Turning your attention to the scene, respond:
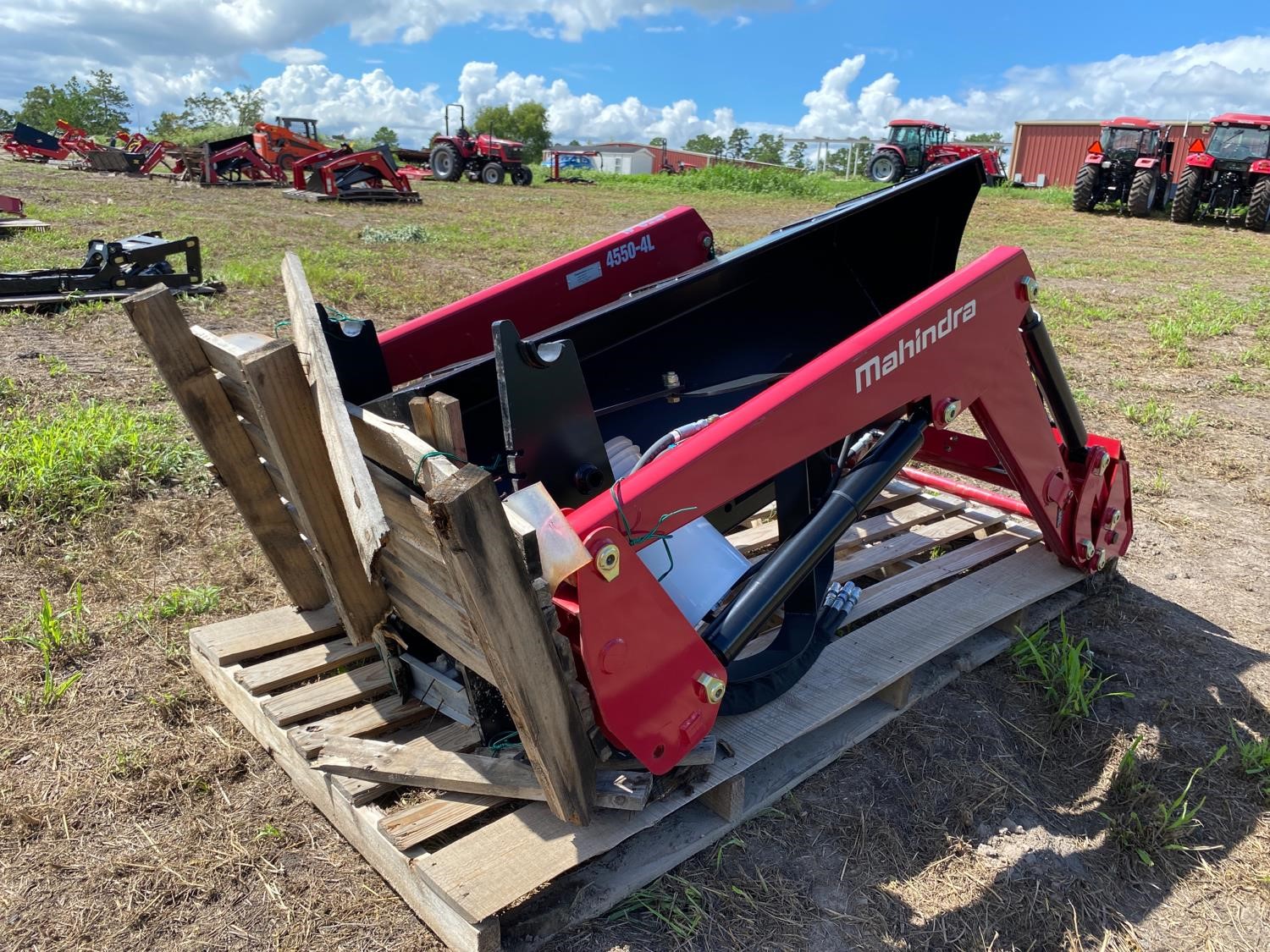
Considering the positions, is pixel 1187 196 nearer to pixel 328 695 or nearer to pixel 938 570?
pixel 938 570

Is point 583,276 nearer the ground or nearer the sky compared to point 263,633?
nearer the sky

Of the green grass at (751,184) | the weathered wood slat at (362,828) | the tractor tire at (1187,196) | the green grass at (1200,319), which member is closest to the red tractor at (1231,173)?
the tractor tire at (1187,196)

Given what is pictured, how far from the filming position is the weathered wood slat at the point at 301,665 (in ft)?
8.57

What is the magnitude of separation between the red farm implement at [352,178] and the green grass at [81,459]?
46.5 feet

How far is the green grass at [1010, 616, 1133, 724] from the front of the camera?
285 centimetres

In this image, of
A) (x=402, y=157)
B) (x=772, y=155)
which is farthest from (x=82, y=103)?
(x=772, y=155)

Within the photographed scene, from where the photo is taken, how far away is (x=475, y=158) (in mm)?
25500

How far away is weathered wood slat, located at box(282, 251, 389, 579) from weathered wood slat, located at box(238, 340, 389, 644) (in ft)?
0.17

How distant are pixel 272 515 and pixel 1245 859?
3007 mm

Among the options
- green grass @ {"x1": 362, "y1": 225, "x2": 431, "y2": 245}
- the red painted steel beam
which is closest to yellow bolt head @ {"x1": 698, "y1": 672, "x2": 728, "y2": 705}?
the red painted steel beam

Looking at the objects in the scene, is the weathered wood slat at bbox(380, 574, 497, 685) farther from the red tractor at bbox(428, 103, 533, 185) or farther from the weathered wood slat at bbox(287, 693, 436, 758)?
the red tractor at bbox(428, 103, 533, 185)

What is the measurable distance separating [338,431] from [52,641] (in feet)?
6.86

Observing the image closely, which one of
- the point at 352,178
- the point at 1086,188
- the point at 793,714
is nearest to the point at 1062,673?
the point at 793,714

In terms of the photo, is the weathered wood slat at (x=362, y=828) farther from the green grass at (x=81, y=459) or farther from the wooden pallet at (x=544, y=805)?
the green grass at (x=81, y=459)
